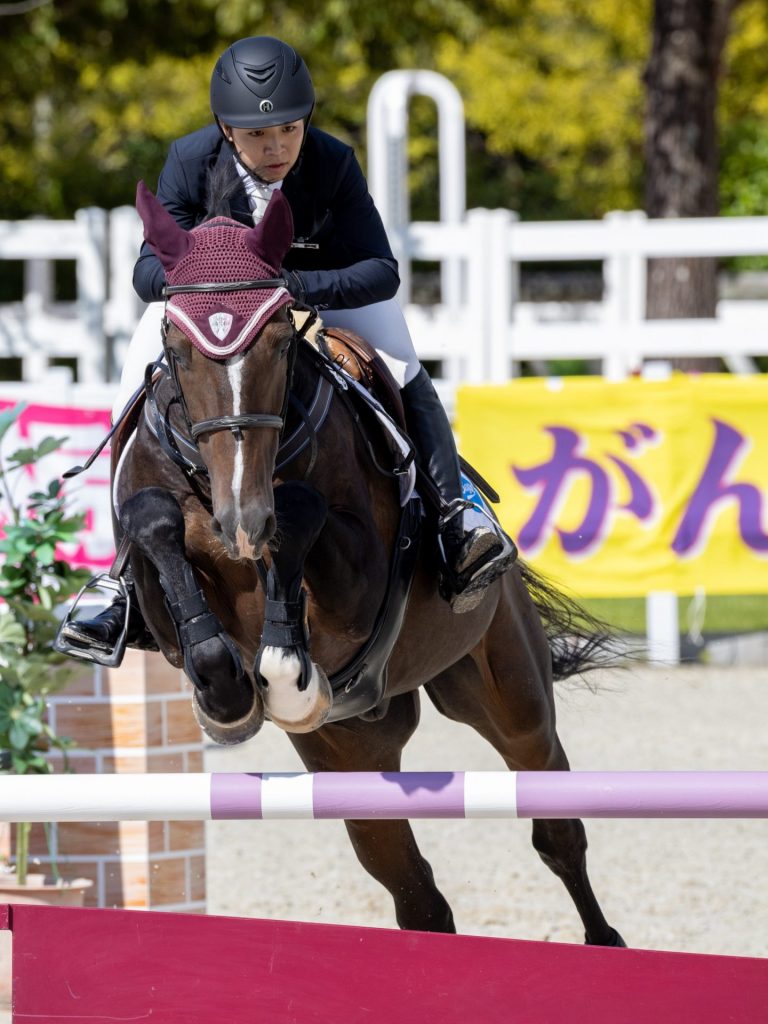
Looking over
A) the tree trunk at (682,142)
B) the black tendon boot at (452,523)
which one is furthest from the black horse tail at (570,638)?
the tree trunk at (682,142)

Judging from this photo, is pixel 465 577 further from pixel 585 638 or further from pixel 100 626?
pixel 585 638

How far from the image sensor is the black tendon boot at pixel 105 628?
3.14 metres

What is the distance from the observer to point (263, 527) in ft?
8.95

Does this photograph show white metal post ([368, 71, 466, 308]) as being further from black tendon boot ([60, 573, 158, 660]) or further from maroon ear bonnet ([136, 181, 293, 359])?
maroon ear bonnet ([136, 181, 293, 359])

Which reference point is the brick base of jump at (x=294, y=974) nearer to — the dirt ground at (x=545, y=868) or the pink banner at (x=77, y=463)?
the dirt ground at (x=545, y=868)

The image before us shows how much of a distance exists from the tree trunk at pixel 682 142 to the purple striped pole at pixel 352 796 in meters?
9.05

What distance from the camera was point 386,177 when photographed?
10.2 metres

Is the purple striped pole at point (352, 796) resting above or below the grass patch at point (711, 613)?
above

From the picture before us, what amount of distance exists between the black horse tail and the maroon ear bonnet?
1.86 m

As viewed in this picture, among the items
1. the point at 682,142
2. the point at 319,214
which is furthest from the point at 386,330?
the point at 682,142

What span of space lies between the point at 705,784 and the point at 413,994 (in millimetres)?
655

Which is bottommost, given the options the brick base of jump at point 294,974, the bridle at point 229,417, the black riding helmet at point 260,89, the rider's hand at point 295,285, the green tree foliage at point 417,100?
the brick base of jump at point 294,974

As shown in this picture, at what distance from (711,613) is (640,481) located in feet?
9.01

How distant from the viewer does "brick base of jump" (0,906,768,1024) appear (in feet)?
8.98
